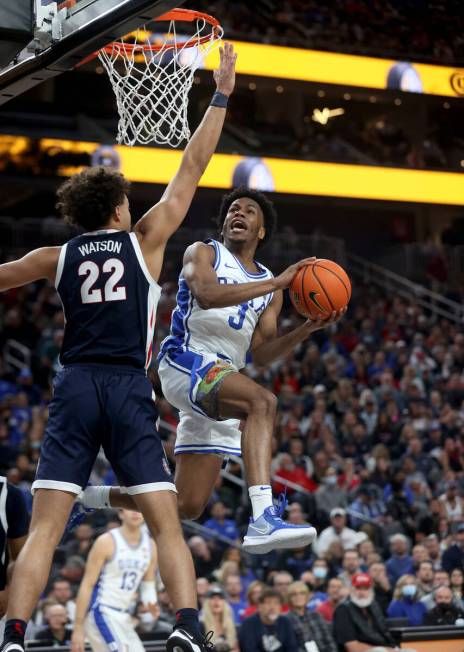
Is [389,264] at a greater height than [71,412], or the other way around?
[389,264]

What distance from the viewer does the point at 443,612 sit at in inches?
419

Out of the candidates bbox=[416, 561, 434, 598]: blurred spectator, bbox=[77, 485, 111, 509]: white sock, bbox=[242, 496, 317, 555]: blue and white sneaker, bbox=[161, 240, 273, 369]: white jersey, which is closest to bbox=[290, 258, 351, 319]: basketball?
bbox=[161, 240, 273, 369]: white jersey

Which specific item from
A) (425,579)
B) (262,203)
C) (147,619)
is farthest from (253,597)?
(262,203)

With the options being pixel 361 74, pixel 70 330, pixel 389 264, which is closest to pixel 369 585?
pixel 70 330

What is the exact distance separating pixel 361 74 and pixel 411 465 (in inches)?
335

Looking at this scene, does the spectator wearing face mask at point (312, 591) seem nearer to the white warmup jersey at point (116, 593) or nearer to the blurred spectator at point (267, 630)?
the blurred spectator at point (267, 630)

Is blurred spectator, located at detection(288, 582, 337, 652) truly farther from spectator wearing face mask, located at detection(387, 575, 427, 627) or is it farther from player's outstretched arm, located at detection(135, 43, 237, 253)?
player's outstretched arm, located at detection(135, 43, 237, 253)

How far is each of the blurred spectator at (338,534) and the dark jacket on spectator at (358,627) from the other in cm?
259

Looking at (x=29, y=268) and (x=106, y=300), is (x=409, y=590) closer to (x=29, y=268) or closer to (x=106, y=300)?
(x=106, y=300)

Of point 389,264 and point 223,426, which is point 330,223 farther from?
point 223,426

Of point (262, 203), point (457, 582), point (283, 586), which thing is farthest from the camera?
point (457, 582)

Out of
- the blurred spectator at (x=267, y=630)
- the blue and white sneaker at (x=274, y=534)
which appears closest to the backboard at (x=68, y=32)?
the blue and white sneaker at (x=274, y=534)

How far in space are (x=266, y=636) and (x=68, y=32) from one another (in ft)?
18.9

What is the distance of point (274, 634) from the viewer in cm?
902
